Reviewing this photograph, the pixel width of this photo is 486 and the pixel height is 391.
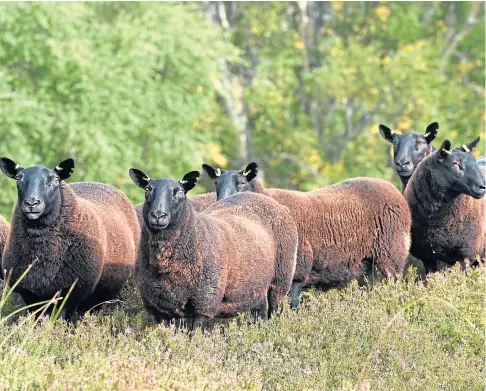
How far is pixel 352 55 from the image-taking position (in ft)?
125

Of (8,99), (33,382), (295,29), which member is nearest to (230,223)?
(33,382)

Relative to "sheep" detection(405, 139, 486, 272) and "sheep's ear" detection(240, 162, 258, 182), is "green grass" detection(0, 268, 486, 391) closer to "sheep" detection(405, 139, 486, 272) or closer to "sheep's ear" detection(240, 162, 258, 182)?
"sheep" detection(405, 139, 486, 272)

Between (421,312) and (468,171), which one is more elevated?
(468,171)

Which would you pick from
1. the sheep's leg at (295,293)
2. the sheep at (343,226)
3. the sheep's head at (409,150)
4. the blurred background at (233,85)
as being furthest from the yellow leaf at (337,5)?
the sheep's leg at (295,293)

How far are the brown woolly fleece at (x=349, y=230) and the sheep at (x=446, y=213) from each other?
344 millimetres

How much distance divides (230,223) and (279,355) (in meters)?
Result: 1.56

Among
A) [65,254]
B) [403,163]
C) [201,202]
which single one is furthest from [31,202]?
[403,163]

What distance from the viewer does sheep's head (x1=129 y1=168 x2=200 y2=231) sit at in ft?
29.5

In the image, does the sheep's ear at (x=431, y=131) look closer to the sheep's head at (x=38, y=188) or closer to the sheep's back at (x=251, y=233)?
the sheep's back at (x=251, y=233)

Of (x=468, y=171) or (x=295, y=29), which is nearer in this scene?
(x=468, y=171)

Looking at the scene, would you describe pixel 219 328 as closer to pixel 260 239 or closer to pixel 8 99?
pixel 260 239

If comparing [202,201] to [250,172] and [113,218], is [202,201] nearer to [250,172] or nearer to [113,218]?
[250,172]

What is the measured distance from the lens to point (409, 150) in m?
14.2

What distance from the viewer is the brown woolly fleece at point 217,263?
9.26 m
